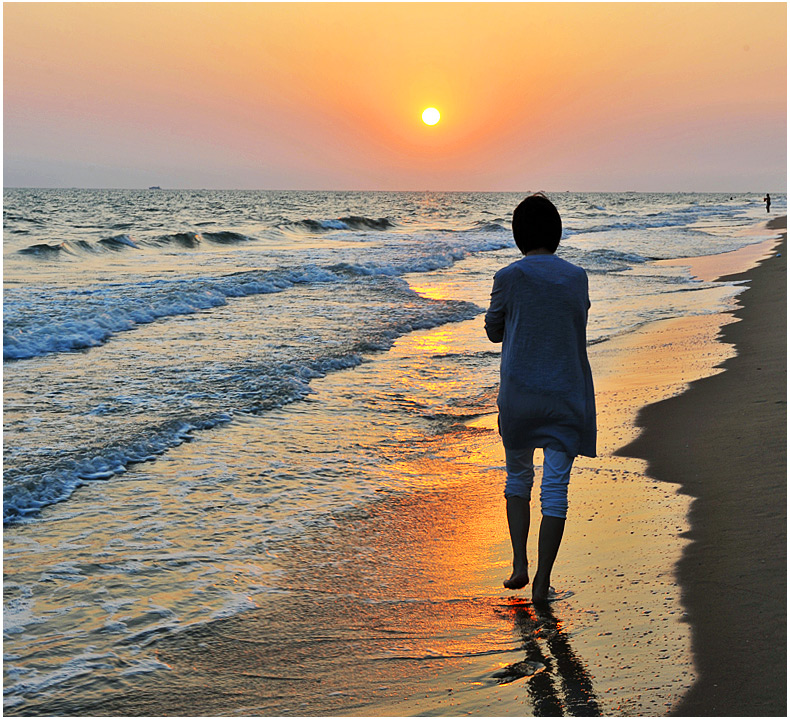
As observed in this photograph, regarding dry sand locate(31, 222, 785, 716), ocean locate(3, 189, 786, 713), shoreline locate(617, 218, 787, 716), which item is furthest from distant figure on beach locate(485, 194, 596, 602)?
ocean locate(3, 189, 786, 713)

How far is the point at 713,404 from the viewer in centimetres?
597

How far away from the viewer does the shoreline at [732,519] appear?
2.50 meters

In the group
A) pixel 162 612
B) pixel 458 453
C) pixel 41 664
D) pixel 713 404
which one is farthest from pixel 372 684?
pixel 713 404

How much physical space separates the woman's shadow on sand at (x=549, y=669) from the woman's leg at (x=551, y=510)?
0.50 ft

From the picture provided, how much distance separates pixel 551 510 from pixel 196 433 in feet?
12.1

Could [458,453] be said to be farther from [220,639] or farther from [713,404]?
[220,639]

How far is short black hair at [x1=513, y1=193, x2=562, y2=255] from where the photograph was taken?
127 inches

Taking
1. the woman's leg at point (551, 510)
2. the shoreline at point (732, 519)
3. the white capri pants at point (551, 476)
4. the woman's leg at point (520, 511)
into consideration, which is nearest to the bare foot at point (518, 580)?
the woman's leg at point (520, 511)

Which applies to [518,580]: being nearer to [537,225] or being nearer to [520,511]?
[520,511]

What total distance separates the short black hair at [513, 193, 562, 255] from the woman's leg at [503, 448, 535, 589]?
928 mm

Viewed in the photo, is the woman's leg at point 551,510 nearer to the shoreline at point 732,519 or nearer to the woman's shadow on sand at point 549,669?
the woman's shadow on sand at point 549,669

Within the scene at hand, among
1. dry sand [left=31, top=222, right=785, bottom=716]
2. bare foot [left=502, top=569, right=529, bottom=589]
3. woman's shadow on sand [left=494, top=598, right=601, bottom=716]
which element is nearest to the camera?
woman's shadow on sand [left=494, top=598, right=601, bottom=716]

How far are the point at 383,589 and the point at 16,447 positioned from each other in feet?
11.9

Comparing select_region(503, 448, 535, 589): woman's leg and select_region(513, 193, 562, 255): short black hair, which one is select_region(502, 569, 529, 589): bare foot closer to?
select_region(503, 448, 535, 589): woman's leg
